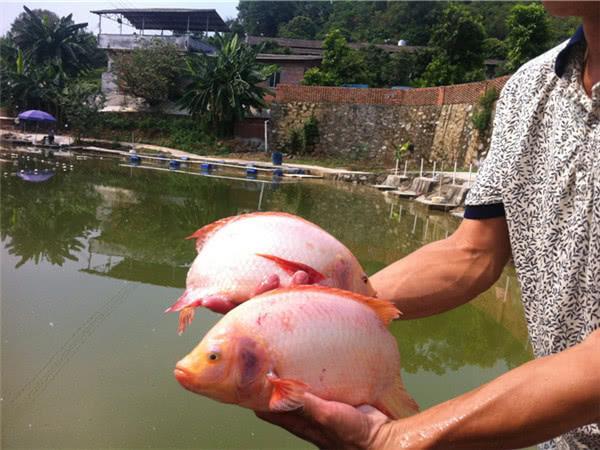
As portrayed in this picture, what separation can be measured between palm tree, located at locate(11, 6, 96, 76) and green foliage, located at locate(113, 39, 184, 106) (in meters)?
7.14

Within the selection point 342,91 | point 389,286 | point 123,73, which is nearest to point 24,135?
point 123,73

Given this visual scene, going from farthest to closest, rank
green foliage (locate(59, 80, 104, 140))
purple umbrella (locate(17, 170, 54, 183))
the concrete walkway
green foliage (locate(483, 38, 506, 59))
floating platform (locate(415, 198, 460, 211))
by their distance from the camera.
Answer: green foliage (locate(483, 38, 506, 59))
green foliage (locate(59, 80, 104, 140))
the concrete walkway
purple umbrella (locate(17, 170, 54, 183))
floating platform (locate(415, 198, 460, 211))

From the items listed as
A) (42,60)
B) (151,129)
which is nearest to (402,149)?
(151,129)

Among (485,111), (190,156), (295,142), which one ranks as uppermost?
(485,111)

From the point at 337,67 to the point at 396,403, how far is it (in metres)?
23.5

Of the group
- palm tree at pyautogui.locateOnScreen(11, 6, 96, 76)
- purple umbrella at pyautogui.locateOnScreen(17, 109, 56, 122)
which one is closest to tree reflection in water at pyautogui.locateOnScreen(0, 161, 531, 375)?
purple umbrella at pyautogui.locateOnScreen(17, 109, 56, 122)

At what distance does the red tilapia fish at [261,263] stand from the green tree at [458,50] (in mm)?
21195

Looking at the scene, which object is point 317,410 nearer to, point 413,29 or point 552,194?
point 552,194

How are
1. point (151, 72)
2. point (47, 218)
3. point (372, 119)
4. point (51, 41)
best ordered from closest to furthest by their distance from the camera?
point (47, 218), point (372, 119), point (151, 72), point (51, 41)

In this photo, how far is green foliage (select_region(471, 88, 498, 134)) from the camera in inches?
624

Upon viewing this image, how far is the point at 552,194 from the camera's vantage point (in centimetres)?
115

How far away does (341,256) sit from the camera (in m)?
1.03

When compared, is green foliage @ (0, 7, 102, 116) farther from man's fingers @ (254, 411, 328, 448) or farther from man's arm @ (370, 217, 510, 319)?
man's fingers @ (254, 411, 328, 448)

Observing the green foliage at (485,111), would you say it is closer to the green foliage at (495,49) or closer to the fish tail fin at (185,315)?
Result: the green foliage at (495,49)
